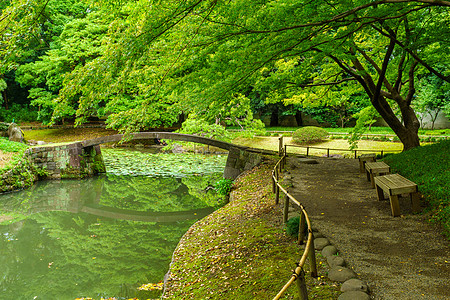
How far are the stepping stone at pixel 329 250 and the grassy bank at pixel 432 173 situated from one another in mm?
2056

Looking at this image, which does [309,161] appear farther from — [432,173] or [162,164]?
[162,164]

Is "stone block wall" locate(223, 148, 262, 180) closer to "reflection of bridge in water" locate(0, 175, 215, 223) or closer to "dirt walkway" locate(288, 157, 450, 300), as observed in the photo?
"reflection of bridge in water" locate(0, 175, 215, 223)

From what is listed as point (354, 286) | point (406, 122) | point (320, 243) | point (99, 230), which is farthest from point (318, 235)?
point (406, 122)

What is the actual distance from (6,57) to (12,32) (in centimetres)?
46

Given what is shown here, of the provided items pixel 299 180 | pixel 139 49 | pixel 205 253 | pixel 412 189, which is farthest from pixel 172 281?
pixel 299 180

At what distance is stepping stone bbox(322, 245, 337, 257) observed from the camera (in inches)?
178

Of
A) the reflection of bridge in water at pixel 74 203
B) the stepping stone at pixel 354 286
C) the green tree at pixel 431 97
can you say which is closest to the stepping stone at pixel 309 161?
the reflection of bridge in water at pixel 74 203

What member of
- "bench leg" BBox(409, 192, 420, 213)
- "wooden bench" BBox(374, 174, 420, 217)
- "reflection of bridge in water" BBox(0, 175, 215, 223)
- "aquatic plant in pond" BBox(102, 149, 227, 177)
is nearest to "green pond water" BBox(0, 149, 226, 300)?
"reflection of bridge in water" BBox(0, 175, 215, 223)

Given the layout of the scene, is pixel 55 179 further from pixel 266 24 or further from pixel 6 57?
pixel 266 24

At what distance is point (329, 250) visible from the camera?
4.59 m

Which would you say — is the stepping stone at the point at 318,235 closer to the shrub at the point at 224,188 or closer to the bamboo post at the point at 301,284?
the bamboo post at the point at 301,284

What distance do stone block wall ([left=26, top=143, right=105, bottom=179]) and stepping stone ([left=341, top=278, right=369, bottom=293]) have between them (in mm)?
16090

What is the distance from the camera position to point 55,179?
53.2 ft

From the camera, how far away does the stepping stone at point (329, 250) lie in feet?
14.8
